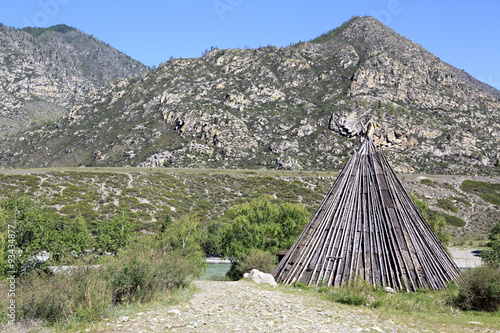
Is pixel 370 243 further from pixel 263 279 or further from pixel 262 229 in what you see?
pixel 262 229

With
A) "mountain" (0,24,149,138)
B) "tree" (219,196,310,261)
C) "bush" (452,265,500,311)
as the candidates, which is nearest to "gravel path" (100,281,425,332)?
"bush" (452,265,500,311)

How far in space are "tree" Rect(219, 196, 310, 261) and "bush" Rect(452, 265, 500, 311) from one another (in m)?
13.3

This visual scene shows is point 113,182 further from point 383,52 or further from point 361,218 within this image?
point 383,52

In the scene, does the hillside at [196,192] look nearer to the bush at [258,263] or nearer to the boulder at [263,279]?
the bush at [258,263]

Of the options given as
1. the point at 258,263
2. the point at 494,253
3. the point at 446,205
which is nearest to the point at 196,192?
the point at 446,205

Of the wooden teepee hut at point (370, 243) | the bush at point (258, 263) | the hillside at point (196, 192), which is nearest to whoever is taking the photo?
the wooden teepee hut at point (370, 243)

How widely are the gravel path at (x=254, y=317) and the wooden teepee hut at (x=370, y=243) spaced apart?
2487mm

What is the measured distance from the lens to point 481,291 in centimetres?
920

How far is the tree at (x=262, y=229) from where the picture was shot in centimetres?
2288

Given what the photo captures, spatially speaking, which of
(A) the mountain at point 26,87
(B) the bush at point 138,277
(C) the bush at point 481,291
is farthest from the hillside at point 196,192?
(A) the mountain at point 26,87

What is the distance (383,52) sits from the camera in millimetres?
116812

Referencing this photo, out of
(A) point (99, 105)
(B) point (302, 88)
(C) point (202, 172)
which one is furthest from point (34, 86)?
(C) point (202, 172)

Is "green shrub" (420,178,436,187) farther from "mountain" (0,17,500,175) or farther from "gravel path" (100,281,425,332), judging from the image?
"gravel path" (100,281,425,332)

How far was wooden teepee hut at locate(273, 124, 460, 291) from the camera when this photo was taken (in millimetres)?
11070
